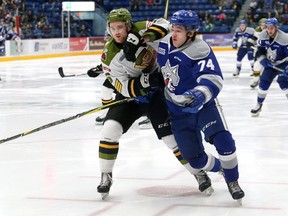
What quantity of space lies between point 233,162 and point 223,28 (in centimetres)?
2246

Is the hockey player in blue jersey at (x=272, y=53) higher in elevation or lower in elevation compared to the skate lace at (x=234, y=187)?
lower

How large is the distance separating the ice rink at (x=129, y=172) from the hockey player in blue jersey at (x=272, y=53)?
43 centimetres

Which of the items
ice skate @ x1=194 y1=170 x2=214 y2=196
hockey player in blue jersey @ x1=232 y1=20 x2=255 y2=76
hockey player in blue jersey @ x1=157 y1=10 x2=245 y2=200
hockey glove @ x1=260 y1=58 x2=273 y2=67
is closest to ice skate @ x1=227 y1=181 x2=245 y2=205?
hockey player in blue jersey @ x1=157 y1=10 x2=245 y2=200

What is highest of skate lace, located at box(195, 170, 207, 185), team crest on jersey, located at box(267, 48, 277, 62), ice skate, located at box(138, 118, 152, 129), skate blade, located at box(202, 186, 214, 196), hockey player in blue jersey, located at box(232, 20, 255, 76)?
skate lace, located at box(195, 170, 207, 185)

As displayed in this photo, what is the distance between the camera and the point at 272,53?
7355 millimetres

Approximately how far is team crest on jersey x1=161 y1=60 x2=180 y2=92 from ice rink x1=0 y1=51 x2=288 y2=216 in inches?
25.6

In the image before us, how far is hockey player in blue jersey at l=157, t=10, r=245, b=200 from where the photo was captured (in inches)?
133

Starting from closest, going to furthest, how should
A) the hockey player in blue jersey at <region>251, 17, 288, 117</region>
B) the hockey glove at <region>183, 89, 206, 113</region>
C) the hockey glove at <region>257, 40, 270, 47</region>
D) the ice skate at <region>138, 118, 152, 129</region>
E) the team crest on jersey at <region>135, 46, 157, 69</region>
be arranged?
the hockey glove at <region>183, 89, 206, 113</region>, the team crest on jersey at <region>135, 46, 157, 69</region>, the ice skate at <region>138, 118, 152, 129</region>, the hockey player in blue jersey at <region>251, 17, 288, 117</region>, the hockey glove at <region>257, 40, 270, 47</region>

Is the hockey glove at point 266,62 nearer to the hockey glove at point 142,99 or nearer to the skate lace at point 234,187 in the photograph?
the hockey glove at point 142,99

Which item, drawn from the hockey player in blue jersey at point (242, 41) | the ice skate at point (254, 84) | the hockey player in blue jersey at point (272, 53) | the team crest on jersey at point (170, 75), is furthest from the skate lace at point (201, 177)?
the hockey player in blue jersey at point (242, 41)

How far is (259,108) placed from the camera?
24.8ft

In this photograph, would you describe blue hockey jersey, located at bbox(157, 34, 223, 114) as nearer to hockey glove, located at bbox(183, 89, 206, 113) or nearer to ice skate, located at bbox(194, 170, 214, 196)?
hockey glove, located at bbox(183, 89, 206, 113)

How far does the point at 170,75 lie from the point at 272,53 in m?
4.02

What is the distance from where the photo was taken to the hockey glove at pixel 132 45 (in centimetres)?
364
